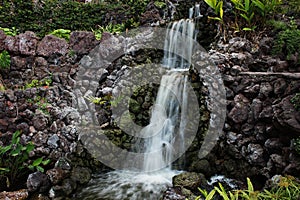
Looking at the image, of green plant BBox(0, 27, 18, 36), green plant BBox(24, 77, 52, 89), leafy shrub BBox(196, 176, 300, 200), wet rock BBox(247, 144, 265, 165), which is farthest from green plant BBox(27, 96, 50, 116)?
wet rock BBox(247, 144, 265, 165)

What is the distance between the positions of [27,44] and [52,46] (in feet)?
1.97

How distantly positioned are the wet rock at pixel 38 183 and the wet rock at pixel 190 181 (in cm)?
243

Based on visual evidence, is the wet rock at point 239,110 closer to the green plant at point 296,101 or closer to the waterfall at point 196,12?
the green plant at point 296,101

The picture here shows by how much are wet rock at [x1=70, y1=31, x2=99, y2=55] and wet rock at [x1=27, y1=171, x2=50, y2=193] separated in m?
3.19

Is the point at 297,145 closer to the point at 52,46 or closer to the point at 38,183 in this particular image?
the point at 38,183

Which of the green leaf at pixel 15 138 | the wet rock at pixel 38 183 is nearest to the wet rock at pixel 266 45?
the wet rock at pixel 38 183

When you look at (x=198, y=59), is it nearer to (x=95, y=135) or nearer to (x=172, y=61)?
(x=172, y=61)

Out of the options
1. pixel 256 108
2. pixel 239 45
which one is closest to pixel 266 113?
pixel 256 108

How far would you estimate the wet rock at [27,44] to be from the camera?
605 centimetres

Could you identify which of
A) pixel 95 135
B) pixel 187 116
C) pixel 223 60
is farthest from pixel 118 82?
pixel 223 60

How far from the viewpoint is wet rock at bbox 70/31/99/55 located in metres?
6.25

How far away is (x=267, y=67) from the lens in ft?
15.7

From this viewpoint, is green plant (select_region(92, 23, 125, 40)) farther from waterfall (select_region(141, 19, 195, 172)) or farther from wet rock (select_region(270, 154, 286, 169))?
wet rock (select_region(270, 154, 286, 169))

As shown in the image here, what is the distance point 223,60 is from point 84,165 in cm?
378
